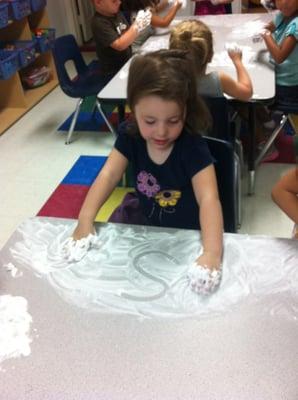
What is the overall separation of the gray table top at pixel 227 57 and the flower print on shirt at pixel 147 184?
716 millimetres

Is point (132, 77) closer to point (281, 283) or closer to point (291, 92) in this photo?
point (281, 283)

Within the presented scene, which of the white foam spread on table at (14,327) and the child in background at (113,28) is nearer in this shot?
the white foam spread on table at (14,327)

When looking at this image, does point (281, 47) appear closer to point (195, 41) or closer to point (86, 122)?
point (195, 41)

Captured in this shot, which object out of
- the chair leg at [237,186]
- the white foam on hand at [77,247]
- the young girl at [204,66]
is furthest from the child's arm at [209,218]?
the young girl at [204,66]

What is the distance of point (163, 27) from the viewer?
8.44 ft

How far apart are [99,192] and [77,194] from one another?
120 centimetres

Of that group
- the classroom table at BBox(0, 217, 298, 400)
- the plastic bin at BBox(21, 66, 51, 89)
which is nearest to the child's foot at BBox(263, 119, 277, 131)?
the classroom table at BBox(0, 217, 298, 400)

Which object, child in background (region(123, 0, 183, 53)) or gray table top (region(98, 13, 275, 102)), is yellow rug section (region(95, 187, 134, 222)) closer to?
gray table top (region(98, 13, 275, 102))

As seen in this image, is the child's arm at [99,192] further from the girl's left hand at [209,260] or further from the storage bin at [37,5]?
the storage bin at [37,5]

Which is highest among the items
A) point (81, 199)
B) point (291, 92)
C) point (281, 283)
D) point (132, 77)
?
point (132, 77)

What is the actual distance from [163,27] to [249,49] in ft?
2.44

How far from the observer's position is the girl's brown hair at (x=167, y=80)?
937mm

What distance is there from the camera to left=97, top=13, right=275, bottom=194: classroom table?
1.73 meters

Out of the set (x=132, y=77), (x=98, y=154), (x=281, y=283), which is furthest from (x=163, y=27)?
(x=281, y=283)
